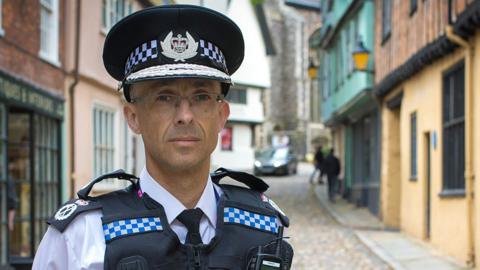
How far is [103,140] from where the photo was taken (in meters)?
15.1

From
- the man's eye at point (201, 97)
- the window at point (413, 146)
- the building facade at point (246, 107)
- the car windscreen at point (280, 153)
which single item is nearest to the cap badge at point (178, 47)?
the man's eye at point (201, 97)

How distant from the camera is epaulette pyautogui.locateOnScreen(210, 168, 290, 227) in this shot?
2.58 m

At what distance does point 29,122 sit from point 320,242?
6238mm

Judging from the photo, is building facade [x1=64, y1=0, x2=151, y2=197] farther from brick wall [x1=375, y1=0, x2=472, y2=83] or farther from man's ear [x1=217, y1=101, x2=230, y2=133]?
man's ear [x1=217, y1=101, x2=230, y2=133]

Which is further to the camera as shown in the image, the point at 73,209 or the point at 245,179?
the point at 245,179

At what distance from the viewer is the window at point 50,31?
12.0 metres

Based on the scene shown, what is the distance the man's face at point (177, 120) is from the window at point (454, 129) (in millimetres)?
9669

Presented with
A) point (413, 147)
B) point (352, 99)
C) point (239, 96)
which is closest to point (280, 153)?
point (239, 96)

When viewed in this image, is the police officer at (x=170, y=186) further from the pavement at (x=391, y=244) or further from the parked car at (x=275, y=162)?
the parked car at (x=275, y=162)

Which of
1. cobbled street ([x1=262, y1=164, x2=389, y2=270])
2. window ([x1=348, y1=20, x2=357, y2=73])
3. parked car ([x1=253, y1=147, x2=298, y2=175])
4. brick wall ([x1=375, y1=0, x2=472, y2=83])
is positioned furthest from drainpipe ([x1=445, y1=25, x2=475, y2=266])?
parked car ([x1=253, y1=147, x2=298, y2=175])

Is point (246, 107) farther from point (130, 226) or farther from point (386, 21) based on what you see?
point (130, 226)

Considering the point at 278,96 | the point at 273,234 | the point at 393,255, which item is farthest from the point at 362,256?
the point at 278,96

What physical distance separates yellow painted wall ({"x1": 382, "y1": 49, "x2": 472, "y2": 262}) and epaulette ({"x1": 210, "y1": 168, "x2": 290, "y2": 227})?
8.89 metres

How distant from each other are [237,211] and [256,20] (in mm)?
46048
